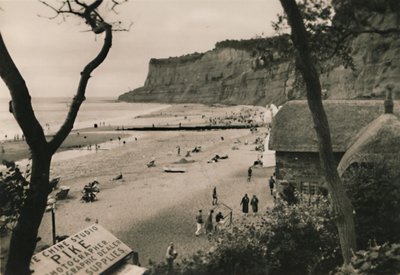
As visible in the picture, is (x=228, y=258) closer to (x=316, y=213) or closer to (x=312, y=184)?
(x=316, y=213)

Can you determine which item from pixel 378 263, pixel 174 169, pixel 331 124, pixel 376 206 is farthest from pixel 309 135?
pixel 174 169

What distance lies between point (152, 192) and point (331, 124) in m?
14.1

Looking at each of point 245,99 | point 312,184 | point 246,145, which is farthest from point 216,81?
point 312,184

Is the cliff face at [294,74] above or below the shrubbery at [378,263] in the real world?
above

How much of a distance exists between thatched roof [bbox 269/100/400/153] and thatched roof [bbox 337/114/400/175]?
13.4ft

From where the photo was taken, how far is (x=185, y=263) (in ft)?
48.7

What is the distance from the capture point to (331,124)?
23.6 metres

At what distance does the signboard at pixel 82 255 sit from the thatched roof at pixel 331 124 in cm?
1375

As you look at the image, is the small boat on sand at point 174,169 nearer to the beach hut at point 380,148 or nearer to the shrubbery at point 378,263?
the beach hut at point 380,148

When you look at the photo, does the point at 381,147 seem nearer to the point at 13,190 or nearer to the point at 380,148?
the point at 380,148

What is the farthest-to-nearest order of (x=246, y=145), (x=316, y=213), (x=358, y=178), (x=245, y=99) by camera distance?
(x=245, y=99) → (x=246, y=145) → (x=316, y=213) → (x=358, y=178)

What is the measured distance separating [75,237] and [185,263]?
4374 mm

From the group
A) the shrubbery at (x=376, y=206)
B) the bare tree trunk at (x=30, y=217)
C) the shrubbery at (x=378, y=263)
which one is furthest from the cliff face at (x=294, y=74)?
the bare tree trunk at (x=30, y=217)

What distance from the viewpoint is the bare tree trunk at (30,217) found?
7.62 meters
